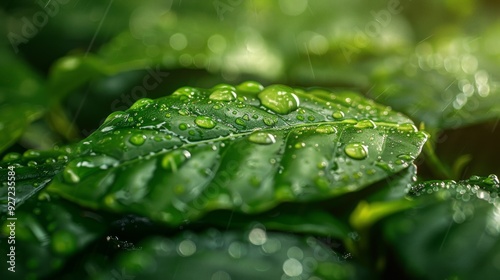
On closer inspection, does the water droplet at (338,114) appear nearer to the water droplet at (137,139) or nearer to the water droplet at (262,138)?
the water droplet at (262,138)

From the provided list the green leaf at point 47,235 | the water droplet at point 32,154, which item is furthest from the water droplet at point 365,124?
the water droplet at point 32,154

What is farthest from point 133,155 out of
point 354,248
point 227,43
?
point 227,43

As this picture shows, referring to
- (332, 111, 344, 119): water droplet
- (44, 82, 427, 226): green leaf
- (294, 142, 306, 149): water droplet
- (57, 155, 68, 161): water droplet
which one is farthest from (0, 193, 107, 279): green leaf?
(332, 111, 344, 119): water droplet

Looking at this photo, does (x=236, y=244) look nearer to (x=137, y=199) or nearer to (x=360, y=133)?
(x=137, y=199)

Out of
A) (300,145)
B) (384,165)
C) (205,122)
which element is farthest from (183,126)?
(384,165)

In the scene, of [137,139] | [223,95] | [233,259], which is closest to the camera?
[233,259]

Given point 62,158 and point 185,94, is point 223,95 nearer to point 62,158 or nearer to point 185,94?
point 185,94

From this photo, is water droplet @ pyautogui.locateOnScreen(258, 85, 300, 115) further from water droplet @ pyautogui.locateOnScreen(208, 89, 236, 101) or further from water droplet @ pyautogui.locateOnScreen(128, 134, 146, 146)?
water droplet @ pyautogui.locateOnScreen(128, 134, 146, 146)
